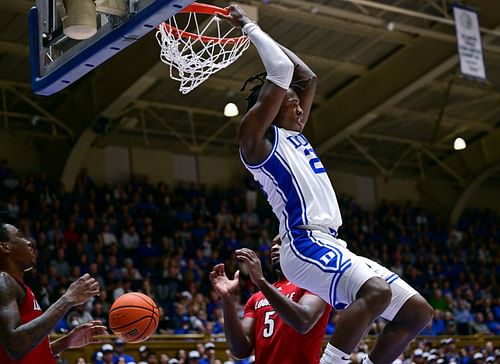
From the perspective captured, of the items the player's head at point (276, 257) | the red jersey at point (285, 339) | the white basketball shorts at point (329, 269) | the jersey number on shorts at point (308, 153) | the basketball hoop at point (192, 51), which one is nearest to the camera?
the white basketball shorts at point (329, 269)

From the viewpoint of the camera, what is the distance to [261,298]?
6.02m

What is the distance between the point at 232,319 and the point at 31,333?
4.37 feet

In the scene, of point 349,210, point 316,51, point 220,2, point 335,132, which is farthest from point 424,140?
point 220,2

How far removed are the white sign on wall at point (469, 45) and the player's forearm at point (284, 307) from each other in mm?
13489

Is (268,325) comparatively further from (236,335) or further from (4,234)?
(4,234)

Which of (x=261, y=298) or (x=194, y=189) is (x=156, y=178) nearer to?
(x=194, y=189)

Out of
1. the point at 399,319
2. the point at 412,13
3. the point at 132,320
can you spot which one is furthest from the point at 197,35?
the point at 412,13

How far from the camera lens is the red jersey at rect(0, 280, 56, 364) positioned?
5.11 metres

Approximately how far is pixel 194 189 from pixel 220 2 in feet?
27.7

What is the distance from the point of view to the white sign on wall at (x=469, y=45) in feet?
58.6

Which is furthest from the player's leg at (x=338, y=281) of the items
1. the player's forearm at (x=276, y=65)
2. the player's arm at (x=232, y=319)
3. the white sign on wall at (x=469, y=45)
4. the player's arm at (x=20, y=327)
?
the white sign on wall at (x=469, y=45)

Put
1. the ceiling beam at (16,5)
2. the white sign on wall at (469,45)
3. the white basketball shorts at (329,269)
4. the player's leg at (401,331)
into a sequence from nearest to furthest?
the white basketball shorts at (329,269)
the player's leg at (401,331)
the white sign on wall at (469,45)
the ceiling beam at (16,5)

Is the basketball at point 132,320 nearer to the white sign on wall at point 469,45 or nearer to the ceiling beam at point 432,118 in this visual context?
the white sign on wall at point 469,45

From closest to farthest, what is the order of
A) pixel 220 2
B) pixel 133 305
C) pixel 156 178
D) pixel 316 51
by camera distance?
pixel 133 305 < pixel 220 2 < pixel 316 51 < pixel 156 178
